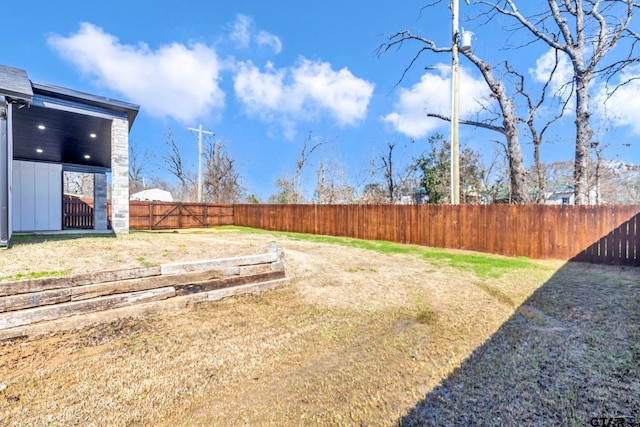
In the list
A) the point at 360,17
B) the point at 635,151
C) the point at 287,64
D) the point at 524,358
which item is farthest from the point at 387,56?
the point at 524,358

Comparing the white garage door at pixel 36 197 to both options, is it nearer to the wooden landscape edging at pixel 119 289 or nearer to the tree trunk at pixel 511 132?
the wooden landscape edging at pixel 119 289

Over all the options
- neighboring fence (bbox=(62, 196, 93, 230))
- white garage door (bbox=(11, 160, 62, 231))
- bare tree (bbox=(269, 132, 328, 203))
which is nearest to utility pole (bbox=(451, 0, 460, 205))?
bare tree (bbox=(269, 132, 328, 203))

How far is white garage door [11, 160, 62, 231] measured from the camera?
9316 millimetres

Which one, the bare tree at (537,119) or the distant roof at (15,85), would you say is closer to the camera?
the distant roof at (15,85)

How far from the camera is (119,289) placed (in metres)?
2.98

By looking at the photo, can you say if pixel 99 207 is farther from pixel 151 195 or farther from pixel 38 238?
pixel 151 195

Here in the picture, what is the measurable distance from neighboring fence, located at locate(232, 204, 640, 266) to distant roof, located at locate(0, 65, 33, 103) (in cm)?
923

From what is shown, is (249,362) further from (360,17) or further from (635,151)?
(635,151)

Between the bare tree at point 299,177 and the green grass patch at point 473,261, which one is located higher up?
the bare tree at point 299,177

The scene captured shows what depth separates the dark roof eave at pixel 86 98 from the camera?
6.17 meters

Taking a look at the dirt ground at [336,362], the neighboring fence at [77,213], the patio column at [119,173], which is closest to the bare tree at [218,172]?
the neighboring fence at [77,213]

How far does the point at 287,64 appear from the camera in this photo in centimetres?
1756

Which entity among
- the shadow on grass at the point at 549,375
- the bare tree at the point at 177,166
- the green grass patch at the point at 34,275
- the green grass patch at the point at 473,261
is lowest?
the shadow on grass at the point at 549,375

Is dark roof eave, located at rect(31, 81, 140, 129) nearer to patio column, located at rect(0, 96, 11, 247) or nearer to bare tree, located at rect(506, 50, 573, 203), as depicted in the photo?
patio column, located at rect(0, 96, 11, 247)
